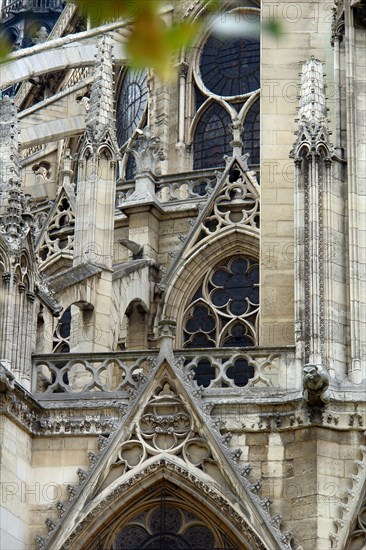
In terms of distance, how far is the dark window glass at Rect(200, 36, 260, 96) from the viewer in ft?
76.7

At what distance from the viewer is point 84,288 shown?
16.4 m

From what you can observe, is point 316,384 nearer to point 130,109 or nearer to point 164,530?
point 164,530

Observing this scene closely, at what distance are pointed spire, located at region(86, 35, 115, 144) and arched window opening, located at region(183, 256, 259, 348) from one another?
11.6 ft

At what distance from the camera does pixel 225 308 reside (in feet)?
66.1

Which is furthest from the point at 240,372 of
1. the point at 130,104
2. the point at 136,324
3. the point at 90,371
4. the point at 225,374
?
the point at 130,104

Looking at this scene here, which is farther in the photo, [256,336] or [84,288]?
[256,336]

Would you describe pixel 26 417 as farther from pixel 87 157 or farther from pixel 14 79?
pixel 14 79

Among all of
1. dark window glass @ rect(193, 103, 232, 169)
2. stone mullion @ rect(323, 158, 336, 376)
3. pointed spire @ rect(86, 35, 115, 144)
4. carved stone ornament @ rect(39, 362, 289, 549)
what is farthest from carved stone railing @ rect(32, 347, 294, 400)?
dark window glass @ rect(193, 103, 232, 169)

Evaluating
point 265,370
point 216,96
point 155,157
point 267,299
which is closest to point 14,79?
point 155,157

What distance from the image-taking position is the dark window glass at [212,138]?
910 inches

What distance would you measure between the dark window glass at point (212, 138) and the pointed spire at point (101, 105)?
496 cm

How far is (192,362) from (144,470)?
1194 mm

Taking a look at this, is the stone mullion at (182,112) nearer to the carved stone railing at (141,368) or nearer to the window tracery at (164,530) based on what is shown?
the carved stone railing at (141,368)

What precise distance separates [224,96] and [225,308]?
4.74 metres
